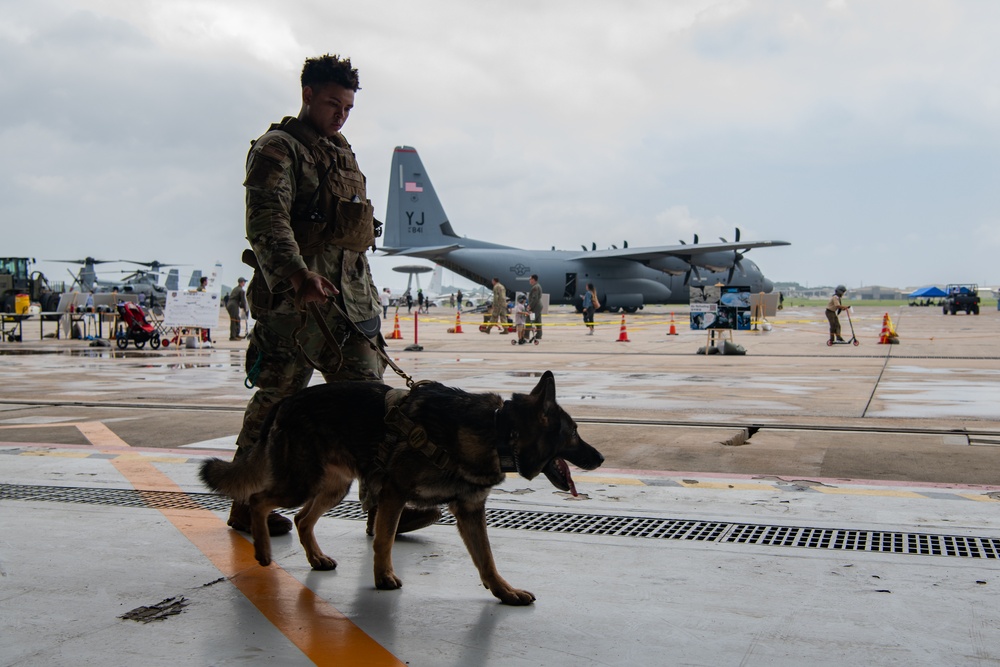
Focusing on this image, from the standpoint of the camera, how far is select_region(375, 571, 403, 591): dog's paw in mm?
3506

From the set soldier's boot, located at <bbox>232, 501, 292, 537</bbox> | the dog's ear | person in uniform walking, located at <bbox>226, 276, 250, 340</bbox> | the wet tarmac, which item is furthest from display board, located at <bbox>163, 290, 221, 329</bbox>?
the dog's ear

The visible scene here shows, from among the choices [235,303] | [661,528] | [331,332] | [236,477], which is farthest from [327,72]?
[235,303]

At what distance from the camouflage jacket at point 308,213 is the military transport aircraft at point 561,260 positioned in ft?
120

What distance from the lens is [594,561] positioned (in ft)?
12.6

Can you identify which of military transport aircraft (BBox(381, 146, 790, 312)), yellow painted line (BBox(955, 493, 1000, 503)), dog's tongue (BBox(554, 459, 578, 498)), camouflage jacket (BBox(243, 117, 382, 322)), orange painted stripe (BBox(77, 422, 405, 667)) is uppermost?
military transport aircraft (BBox(381, 146, 790, 312))

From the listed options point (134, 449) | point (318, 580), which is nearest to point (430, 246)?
point (134, 449)

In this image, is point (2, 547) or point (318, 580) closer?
point (318, 580)

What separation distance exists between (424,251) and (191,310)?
2133cm

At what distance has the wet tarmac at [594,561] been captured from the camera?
2900 mm

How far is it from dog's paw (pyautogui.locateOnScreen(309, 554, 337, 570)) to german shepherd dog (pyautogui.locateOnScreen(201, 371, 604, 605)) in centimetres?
19

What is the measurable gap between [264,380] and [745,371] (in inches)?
420

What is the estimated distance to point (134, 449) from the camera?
6605 millimetres

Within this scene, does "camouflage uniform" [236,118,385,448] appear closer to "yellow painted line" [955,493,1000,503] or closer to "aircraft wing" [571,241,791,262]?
"yellow painted line" [955,493,1000,503]

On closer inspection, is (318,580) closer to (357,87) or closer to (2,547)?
(2,547)
